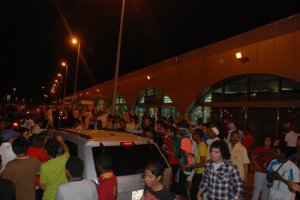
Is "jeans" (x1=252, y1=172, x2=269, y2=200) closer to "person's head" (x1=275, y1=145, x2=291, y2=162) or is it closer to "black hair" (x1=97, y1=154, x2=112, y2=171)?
"person's head" (x1=275, y1=145, x2=291, y2=162)

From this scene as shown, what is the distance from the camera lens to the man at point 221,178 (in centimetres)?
465

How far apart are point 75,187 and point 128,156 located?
1610 mm

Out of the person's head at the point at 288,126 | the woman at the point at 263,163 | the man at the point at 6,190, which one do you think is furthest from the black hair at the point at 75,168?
the person's head at the point at 288,126

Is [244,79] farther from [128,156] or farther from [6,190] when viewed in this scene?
[6,190]

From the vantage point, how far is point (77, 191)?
3.75 m

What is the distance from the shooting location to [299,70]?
13305mm

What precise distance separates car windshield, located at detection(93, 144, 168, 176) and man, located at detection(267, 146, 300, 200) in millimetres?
2165

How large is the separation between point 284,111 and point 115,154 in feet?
36.7

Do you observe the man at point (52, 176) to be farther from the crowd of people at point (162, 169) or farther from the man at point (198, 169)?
the man at point (198, 169)

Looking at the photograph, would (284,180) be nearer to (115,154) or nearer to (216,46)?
(115,154)

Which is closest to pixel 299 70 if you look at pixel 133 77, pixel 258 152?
pixel 258 152

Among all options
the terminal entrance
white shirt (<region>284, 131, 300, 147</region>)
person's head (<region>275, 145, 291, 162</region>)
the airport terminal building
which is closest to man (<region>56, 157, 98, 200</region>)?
person's head (<region>275, 145, 291, 162</region>)

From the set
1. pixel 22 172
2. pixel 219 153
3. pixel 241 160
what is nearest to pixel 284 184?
pixel 241 160

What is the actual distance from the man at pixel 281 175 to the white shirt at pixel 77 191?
3588mm
